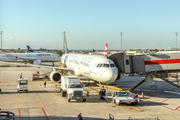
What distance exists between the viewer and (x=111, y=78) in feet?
78.0

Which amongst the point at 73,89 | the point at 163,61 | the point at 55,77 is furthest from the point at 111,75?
the point at 55,77

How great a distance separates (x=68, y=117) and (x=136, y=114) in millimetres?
5986

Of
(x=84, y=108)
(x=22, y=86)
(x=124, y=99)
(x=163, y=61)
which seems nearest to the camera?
(x=84, y=108)

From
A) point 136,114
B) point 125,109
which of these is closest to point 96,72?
point 125,109

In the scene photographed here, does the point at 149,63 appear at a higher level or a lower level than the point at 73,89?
higher

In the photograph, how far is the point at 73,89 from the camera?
2358 centimetres

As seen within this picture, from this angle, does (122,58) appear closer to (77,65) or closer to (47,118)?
(77,65)

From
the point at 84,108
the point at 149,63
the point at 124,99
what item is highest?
the point at 149,63

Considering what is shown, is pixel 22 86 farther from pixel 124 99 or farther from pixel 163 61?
pixel 163 61

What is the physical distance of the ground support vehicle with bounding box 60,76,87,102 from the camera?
22844mm

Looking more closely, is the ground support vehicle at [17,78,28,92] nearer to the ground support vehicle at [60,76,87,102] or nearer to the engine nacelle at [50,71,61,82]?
the ground support vehicle at [60,76,87,102]

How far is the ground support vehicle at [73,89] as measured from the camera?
2284 cm

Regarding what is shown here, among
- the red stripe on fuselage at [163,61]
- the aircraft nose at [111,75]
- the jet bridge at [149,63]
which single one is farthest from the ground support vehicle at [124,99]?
the red stripe on fuselage at [163,61]

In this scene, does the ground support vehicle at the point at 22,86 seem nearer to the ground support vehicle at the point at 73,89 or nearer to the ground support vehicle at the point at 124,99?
the ground support vehicle at the point at 73,89
